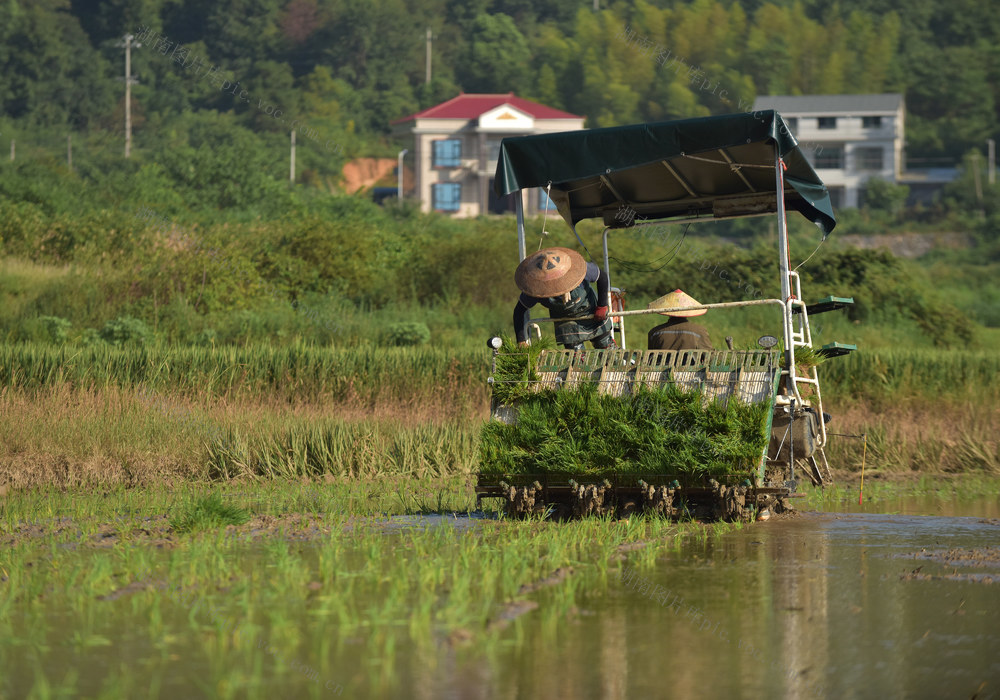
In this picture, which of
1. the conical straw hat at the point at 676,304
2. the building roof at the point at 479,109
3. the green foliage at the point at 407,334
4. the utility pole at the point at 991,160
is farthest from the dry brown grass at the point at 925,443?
the building roof at the point at 479,109

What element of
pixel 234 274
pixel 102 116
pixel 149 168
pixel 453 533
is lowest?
pixel 453 533

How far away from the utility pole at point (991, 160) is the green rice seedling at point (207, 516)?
65835mm

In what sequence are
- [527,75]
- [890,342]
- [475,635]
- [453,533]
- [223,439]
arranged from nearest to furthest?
1. [475,635]
2. [453,533]
3. [223,439]
4. [890,342]
5. [527,75]

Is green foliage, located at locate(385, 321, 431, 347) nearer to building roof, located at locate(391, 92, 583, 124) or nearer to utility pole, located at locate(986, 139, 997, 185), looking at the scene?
building roof, located at locate(391, 92, 583, 124)

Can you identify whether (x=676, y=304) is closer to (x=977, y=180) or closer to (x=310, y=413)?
(x=310, y=413)

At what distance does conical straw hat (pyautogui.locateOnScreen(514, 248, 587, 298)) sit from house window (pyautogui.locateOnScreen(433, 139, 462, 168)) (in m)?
65.3

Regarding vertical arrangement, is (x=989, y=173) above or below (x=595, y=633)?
above

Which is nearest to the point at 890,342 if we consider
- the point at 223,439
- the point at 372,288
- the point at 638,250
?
the point at 638,250

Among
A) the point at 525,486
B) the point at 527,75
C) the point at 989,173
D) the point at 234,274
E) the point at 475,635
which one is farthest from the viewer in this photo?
the point at 527,75

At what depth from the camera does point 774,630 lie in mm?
7461

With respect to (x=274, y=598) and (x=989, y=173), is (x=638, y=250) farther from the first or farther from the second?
(x=989, y=173)

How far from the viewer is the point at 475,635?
712 centimetres

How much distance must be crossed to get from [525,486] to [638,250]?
23.7m

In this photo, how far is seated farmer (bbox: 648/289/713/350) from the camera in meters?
12.3
